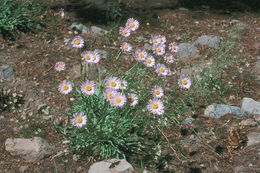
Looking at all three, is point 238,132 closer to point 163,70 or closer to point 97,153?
point 163,70

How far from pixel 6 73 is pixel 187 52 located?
9.55 ft

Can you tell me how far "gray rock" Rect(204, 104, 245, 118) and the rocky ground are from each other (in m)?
0.01

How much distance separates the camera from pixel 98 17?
584 centimetres

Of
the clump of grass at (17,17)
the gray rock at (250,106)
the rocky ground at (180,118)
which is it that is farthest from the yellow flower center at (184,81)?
the clump of grass at (17,17)

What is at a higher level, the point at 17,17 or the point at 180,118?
the point at 17,17

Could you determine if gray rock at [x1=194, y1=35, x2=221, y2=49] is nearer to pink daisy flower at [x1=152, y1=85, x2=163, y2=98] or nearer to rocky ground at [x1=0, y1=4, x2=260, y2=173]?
rocky ground at [x1=0, y1=4, x2=260, y2=173]

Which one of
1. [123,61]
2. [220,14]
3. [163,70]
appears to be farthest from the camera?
Answer: [220,14]

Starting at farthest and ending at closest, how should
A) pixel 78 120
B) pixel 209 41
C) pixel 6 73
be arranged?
pixel 209 41 < pixel 6 73 < pixel 78 120

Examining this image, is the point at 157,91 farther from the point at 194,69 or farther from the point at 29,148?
the point at 194,69

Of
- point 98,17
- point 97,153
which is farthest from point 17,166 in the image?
point 98,17

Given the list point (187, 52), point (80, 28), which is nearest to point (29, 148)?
point (80, 28)

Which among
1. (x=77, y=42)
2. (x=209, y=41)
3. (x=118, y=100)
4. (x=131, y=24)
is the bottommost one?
(x=209, y=41)

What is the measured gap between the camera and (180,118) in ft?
12.5

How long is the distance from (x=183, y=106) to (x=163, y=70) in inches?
40.1
